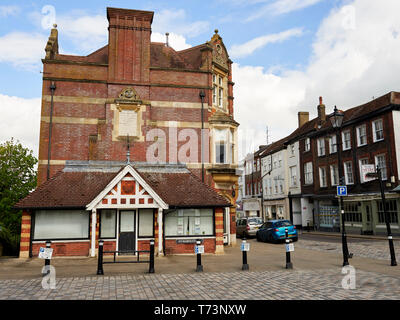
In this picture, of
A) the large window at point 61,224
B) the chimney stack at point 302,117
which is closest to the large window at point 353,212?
the chimney stack at point 302,117

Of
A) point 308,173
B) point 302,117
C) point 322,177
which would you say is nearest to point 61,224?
point 322,177

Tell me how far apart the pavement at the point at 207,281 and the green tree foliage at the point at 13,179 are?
1503 centimetres

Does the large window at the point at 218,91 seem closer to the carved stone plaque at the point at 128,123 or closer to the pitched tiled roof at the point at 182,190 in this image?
the carved stone plaque at the point at 128,123

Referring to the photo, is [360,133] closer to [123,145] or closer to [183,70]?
[183,70]

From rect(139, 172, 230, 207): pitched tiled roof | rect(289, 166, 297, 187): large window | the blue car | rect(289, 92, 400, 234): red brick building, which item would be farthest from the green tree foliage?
rect(289, 166, 297, 187): large window

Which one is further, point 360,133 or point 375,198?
point 360,133

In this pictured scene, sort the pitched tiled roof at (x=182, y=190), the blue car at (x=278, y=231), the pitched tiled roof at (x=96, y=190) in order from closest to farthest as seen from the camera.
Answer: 1. the pitched tiled roof at (x=96, y=190)
2. the pitched tiled roof at (x=182, y=190)
3. the blue car at (x=278, y=231)

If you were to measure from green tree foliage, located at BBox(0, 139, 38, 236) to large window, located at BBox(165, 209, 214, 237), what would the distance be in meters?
16.7

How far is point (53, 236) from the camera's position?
15547 millimetres

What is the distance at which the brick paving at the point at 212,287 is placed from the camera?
7.65 meters

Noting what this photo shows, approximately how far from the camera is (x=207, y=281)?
9.58 m

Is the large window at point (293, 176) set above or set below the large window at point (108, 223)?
above
